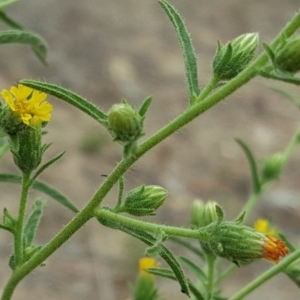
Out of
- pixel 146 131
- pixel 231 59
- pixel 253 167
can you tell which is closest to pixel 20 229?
pixel 231 59

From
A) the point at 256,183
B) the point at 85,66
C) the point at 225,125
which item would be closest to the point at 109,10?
the point at 85,66

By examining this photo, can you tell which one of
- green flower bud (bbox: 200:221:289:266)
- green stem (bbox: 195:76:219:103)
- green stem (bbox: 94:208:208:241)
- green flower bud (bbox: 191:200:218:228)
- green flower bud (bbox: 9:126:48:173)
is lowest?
green stem (bbox: 94:208:208:241)

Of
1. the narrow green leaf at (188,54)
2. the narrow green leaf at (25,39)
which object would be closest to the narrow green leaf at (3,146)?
the narrow green leaf at (25,39)

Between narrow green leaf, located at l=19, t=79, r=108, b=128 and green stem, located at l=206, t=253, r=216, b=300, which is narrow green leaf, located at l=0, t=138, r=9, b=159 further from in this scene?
green stem, located at l=206, t=253, r=216, b=300

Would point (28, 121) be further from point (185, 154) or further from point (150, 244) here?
point (185, 154)

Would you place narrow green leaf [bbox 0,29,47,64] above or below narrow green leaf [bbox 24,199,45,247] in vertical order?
above

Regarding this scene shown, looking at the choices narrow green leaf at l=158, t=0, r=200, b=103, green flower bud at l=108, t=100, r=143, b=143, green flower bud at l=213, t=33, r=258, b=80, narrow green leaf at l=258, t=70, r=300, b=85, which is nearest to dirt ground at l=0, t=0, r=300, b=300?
narrow green leaf at l=158, t=0, r=200, b=103

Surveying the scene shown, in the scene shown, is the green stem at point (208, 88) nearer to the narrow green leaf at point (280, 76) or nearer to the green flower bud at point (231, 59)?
the green flower bud at point (231, 59)
